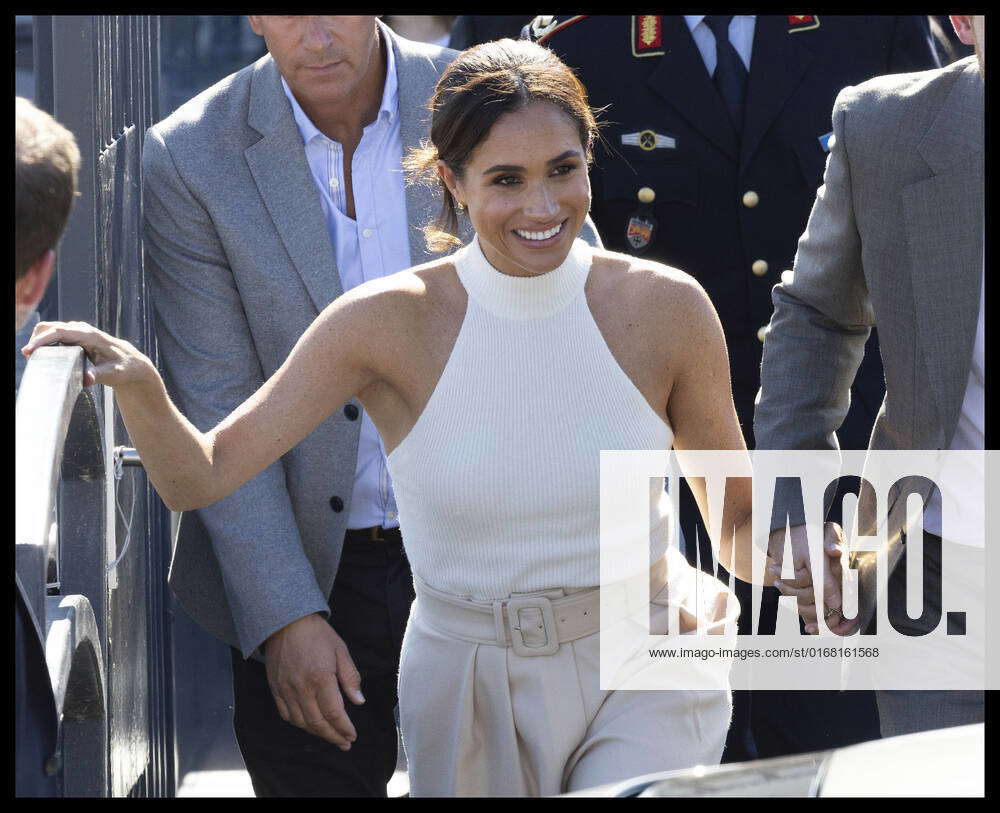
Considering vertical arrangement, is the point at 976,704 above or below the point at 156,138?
below

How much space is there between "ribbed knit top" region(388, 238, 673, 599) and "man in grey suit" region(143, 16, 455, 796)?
0.50m

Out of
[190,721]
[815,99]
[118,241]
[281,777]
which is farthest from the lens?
[190,721]

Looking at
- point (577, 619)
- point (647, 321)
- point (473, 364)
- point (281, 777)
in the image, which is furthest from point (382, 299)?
point (281, 777)

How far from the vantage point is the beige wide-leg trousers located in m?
2.53

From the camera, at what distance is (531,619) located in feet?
8.33

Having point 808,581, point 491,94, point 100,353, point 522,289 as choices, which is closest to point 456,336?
point 522,289

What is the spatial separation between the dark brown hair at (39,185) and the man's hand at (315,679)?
1.29 metres

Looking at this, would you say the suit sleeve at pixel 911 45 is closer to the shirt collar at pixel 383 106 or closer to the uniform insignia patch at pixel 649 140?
the uniform insignia patch at pixel 649 140

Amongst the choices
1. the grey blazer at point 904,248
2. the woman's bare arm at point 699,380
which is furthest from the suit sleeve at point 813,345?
the woman's bare arm at point 699,380

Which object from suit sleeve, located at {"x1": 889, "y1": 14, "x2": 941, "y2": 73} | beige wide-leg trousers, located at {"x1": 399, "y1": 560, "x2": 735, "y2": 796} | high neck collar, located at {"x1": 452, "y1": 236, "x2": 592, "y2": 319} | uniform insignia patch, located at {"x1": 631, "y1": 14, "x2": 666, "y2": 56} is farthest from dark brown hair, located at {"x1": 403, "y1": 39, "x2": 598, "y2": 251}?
suit sleeve, located at {"x1": 889, "y1": 14, "x2": 941, "y2": 73}

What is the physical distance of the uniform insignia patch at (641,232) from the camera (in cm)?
388

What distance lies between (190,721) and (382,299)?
7.85ft

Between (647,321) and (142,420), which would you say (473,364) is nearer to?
(647,321)
